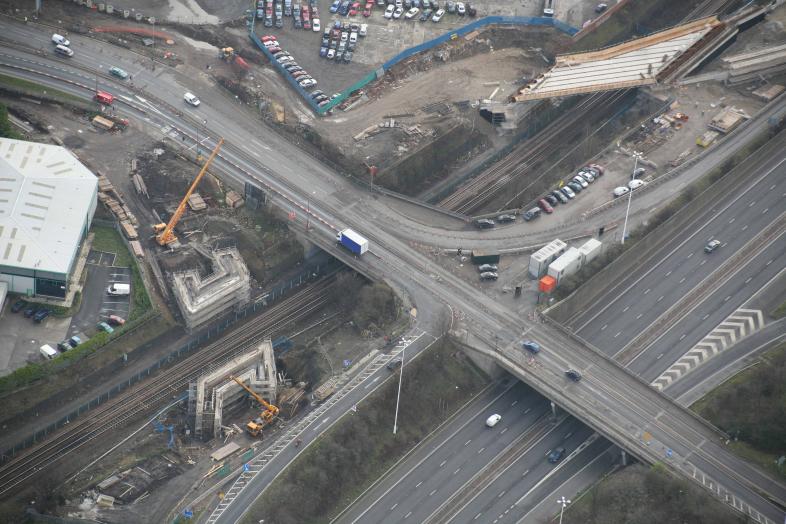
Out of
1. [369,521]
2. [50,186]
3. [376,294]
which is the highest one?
[50,186]

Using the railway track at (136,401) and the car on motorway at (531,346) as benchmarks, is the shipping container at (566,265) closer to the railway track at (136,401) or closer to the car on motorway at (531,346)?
the car on motorway at (531,346)

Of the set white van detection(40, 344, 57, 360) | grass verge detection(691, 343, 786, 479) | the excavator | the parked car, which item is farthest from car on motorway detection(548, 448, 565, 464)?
Result: the parked car

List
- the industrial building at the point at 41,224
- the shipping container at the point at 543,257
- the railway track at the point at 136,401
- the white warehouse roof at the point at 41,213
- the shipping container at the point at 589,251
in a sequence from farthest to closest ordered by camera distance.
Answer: the shipping container at the point at 589,251 < the shipping container at the point at 543,257 < the white warehouse roof at the point at 41,213 < the industrial building at the point at 41,224 < the railway track at the point at 136,401

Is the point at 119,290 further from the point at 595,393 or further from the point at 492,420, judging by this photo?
the point at 595,393

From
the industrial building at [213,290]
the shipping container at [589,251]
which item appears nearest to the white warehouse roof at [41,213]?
the industrial building at [213,290]

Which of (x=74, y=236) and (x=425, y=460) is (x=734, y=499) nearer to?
(x=425, y=460)

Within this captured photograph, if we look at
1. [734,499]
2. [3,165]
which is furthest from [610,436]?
[3,165]

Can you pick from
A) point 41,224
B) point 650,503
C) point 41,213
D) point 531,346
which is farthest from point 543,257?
point 41,213
